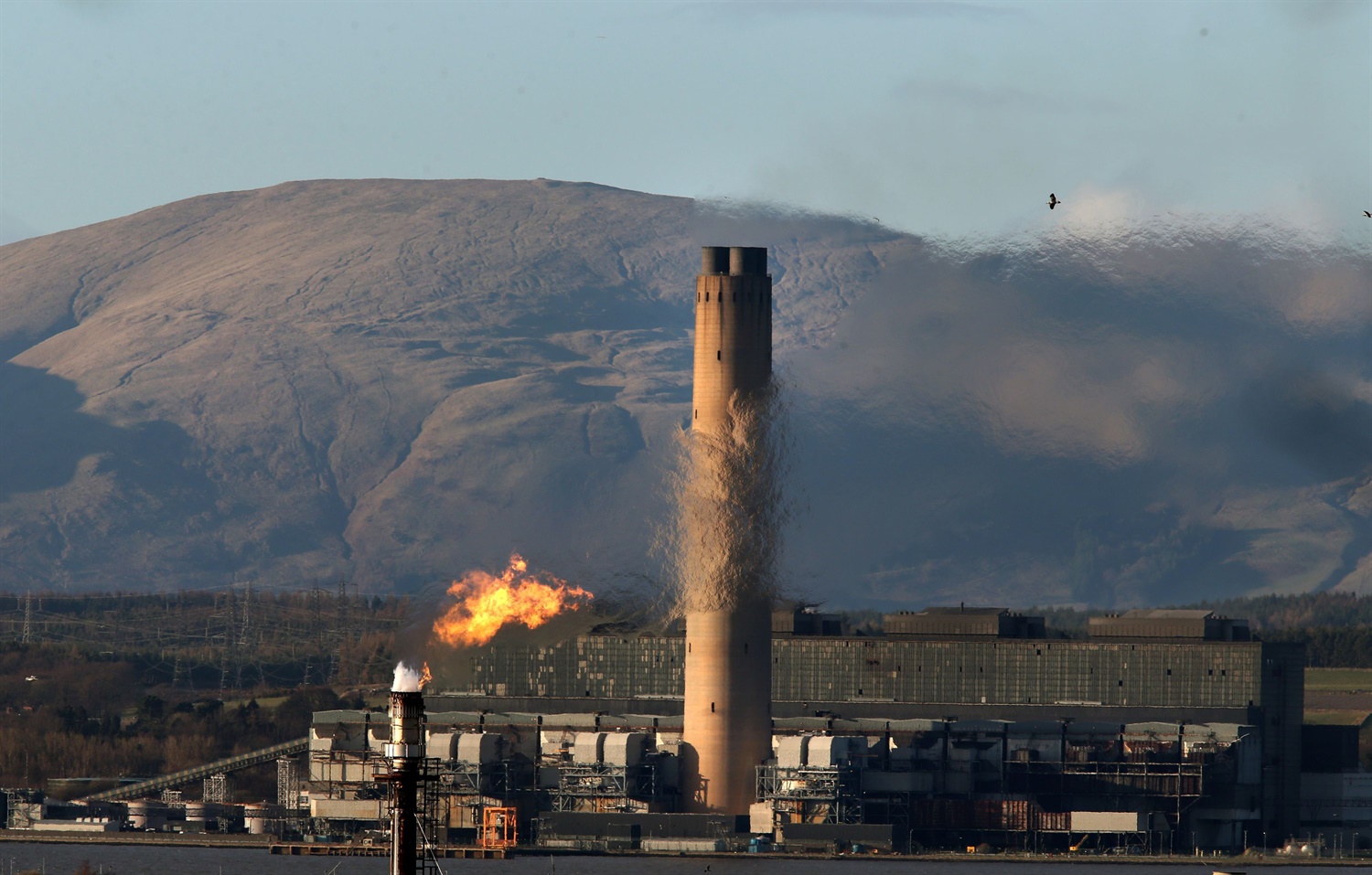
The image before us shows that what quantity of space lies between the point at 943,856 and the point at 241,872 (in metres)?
56.4

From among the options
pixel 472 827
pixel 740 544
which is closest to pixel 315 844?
pixel 472 827

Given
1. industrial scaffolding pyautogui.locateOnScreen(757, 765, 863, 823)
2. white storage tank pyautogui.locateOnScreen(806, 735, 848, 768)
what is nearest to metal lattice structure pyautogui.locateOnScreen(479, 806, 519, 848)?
industrial scaffolding pyautogui.locateOnScreen(757, 765, 863, 823)

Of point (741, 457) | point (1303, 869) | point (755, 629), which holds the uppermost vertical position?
point (741, 457)

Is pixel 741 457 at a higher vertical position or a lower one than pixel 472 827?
higher

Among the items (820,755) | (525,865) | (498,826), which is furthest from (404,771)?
(820,755)

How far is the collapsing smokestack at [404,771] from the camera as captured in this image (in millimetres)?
66000

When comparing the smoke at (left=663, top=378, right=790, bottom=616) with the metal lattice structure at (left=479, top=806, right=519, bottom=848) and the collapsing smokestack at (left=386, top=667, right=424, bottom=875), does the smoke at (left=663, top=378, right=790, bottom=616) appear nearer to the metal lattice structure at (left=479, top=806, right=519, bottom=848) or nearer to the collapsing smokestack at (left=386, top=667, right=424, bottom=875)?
the metal lattice structure at (left=479, top=806, right=519, bottom=848)

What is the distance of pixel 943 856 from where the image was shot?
635 feet

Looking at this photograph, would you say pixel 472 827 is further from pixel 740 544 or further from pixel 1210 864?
pixel 1210 864

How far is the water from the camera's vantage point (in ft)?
556

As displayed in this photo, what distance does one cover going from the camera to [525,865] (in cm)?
17912

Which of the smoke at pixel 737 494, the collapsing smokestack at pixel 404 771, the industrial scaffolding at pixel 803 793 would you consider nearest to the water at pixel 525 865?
the industrial scaffolding at pixel 803 793

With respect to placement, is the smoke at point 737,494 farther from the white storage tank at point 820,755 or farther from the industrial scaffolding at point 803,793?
the industrial scaffolding at point 803,793

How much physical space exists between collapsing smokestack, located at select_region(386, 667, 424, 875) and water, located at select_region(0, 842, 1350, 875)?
99128 mm
